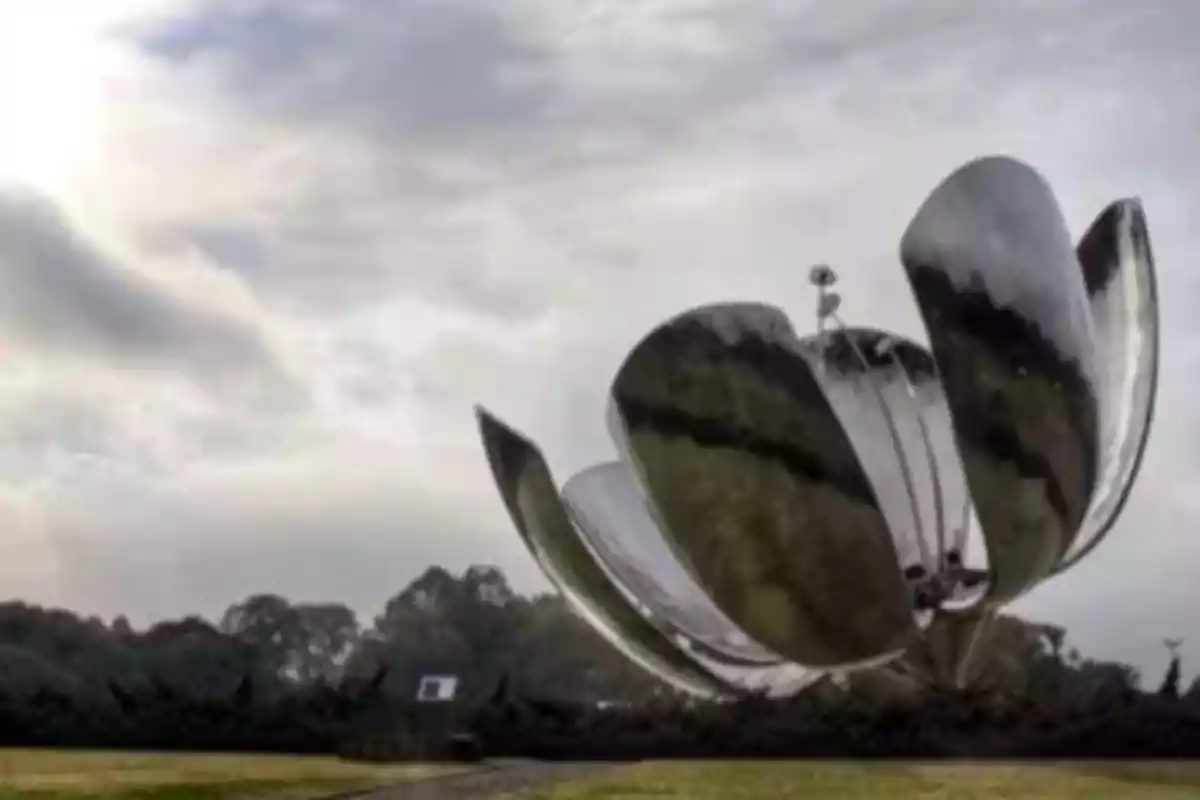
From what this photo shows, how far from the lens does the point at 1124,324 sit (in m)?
8.98

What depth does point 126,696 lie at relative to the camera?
12.7 m

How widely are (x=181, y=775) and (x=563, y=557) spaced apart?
3.12 metres

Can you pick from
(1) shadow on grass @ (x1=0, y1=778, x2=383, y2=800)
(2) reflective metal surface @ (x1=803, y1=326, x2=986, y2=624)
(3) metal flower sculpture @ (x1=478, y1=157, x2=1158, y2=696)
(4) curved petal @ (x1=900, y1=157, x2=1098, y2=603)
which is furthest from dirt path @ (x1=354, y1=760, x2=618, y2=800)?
(4) curved petal @ (x1=900, y1=157, x2=1098, y2=603)

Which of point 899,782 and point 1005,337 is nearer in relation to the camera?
point 1005,337

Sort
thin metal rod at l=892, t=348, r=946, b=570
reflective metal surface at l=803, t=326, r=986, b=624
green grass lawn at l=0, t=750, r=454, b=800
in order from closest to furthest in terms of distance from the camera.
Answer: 1. reflective metal surface at l=803, t=326, r=986, b=624
2. thin metal rod at l=892, t=348, r=946, b=570
3. green grass lawn at l=0, t=750, r=454, b=800

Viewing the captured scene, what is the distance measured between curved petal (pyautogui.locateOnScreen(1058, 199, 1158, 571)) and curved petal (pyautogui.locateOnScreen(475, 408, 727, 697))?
2523mm

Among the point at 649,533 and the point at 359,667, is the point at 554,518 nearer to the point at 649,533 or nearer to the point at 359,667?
the point at 649,533

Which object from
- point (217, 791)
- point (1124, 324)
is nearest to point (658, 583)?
point (217, 791)

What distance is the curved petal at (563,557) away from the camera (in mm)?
9164

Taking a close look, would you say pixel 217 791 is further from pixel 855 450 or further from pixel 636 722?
pixel 855 450

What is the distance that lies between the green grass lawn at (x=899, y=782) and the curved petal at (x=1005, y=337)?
2.06 metres

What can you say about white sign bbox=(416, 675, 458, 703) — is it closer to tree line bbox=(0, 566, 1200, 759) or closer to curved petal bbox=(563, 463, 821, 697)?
tree line bbox=(0, 566, 1200, 759)

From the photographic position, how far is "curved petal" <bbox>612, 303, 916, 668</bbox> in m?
7.47

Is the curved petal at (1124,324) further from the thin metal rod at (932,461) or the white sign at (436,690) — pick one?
the white sign at (436,690)
